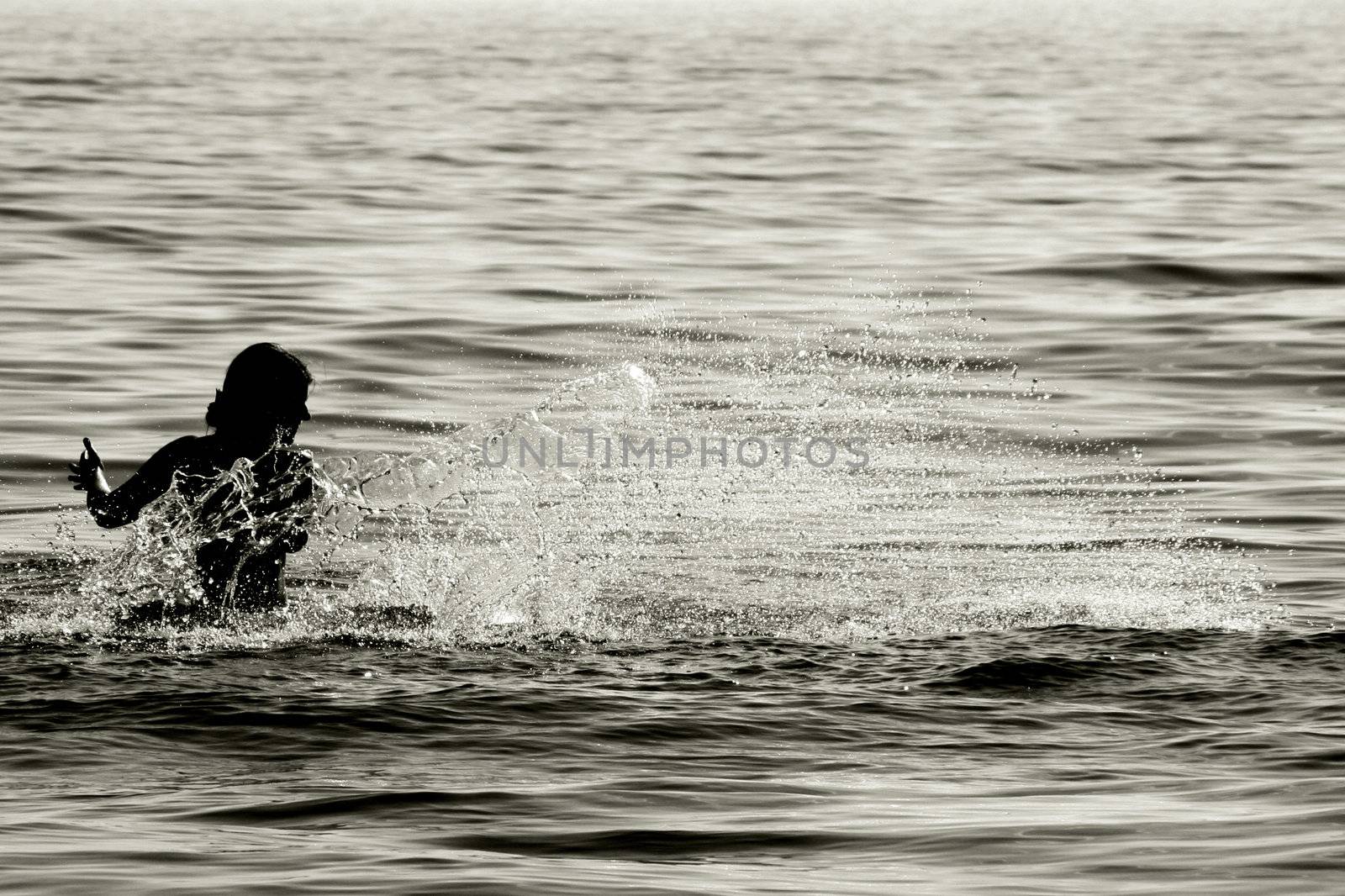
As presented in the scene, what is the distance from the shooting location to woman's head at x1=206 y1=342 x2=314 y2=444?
8.09m

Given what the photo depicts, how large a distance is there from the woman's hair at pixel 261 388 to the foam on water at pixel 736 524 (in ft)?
0.79

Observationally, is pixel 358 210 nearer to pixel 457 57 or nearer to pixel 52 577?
pixel 52 577

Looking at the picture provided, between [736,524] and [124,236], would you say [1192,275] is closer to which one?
[736,524]

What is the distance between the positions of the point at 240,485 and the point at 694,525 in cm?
317

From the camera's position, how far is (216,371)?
13.8m

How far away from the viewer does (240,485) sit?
26.9ft

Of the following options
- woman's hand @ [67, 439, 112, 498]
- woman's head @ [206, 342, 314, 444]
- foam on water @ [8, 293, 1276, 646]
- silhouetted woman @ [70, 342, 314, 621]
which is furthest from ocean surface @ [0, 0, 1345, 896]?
woman's head @ [206, 342, 314, 444]

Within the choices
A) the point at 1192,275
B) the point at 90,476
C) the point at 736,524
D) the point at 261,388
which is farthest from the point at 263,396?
the point at 1192,275

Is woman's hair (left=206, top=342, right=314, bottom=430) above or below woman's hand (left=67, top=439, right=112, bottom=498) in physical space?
above

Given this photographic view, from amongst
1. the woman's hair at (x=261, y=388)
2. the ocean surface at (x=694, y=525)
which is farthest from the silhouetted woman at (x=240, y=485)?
the ocean surface at (x=694, y=525)

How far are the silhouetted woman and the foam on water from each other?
0.09 m

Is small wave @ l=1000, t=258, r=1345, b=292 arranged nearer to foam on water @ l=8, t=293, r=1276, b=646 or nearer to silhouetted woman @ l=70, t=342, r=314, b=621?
foam on water @ l=8, t=293, r=1276, b=646

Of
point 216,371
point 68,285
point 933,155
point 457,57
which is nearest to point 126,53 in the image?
point 457,57

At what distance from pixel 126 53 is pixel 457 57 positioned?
10.1 m
